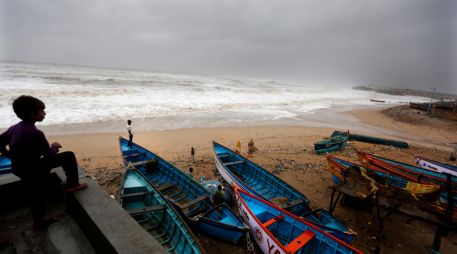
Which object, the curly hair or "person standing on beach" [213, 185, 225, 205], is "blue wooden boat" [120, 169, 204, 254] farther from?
the curly hair

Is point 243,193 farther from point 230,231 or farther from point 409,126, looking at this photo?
point 409,126

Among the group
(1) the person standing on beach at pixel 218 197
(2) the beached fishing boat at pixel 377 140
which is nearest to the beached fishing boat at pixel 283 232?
(1) the person standing on beach at pixel 218 197

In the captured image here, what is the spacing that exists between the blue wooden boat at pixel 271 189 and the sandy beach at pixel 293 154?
1.11 m

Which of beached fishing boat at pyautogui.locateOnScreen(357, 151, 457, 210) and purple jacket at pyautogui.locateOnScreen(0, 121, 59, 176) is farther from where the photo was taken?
beached fishing boat at pyautogui.locateOnScreen(357, 151, 457, 210)

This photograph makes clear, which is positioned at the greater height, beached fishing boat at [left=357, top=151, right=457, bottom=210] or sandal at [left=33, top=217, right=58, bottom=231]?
sandal at [left=33, top=217, right=58, bottom=231]

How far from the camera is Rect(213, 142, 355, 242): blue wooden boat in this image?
21.3ft

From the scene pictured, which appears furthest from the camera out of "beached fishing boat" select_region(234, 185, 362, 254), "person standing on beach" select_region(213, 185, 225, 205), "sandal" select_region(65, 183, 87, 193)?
"person standing on beach" select_region(213, 185, 225, 205)

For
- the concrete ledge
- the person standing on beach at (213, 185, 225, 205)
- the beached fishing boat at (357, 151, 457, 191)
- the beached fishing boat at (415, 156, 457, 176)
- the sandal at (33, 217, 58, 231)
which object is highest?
the concrete ledge

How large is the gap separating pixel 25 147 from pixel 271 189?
763cm

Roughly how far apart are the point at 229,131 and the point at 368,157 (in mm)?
10569

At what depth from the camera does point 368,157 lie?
1012 centimetres

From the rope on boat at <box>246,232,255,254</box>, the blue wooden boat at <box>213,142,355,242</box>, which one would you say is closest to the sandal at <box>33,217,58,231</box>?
the rope on boat at <box>246,232,255,254</box>

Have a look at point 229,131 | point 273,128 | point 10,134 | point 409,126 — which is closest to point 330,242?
point 10,134

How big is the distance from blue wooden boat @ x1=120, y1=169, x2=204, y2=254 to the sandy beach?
1224 mm
